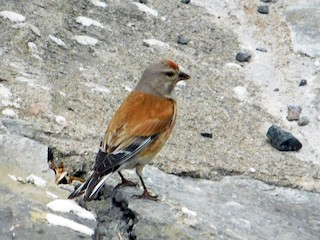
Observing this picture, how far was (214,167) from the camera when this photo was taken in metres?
5.40

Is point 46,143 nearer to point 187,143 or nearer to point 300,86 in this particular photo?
point 187,143

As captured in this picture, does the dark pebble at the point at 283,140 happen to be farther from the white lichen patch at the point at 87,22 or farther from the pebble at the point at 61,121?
the white lichen patch at the point at 87,22

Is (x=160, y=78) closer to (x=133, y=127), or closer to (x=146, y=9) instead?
(x=133, y=127)

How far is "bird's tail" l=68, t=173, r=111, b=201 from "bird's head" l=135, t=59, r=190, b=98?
1.02m

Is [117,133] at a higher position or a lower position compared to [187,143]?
higher

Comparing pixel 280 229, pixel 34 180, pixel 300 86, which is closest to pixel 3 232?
pixel 34 180

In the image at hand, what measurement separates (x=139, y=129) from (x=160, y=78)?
587 mm

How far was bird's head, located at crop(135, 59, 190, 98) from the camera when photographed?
5.47 m

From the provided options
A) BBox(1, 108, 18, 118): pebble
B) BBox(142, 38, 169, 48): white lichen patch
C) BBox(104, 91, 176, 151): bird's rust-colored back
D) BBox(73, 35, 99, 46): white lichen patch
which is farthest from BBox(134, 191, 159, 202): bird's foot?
BBox(142, 38, 169, 48): white lichen patch

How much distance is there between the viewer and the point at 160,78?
216 inches

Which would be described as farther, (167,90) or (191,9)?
(191,9)

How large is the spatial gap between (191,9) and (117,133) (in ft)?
8.87

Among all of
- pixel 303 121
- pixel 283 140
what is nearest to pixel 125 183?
pixel 283 140

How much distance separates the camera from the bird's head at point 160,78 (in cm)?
547
